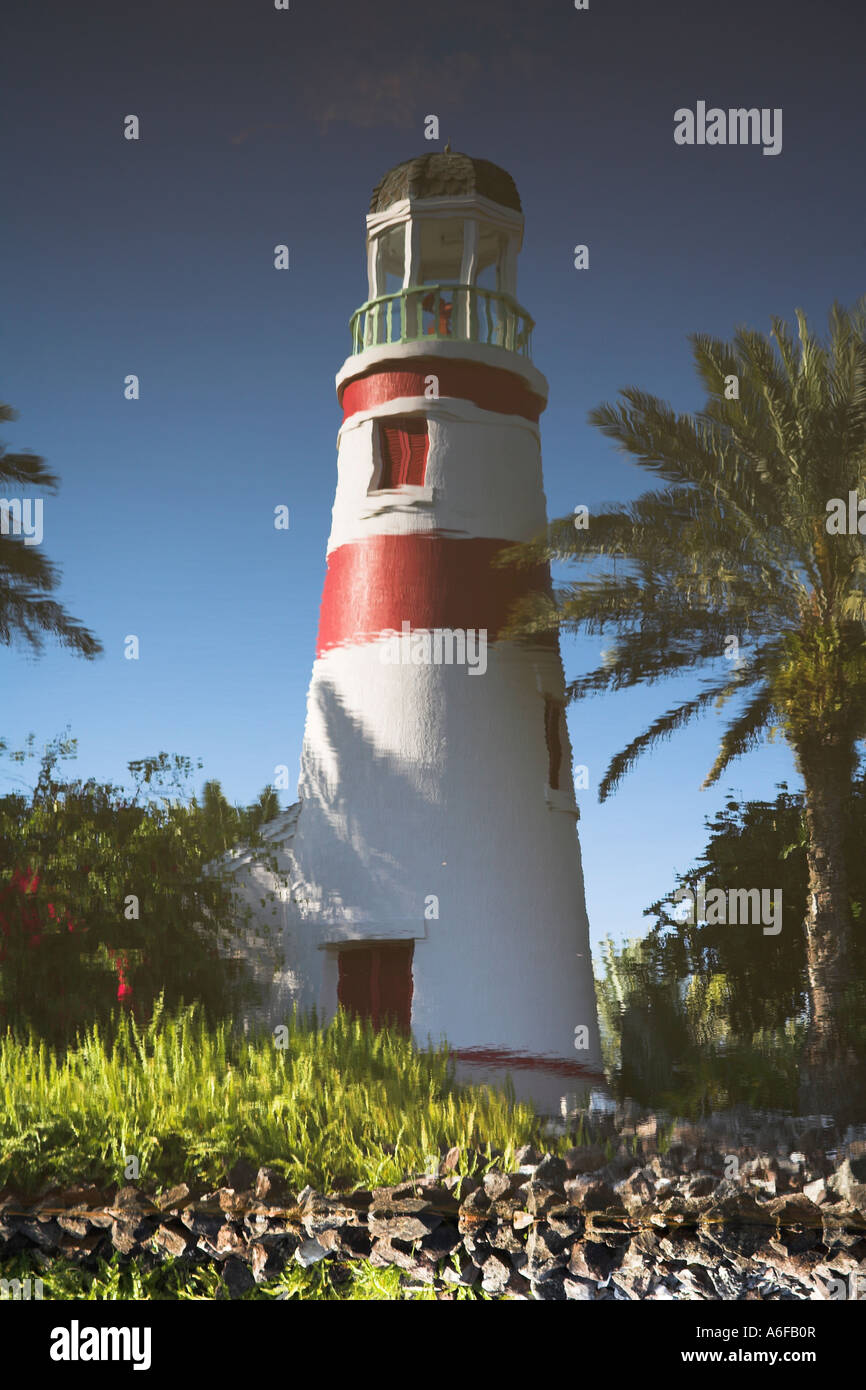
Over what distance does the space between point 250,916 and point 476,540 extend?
19.1 feet

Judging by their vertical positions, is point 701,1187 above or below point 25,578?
below

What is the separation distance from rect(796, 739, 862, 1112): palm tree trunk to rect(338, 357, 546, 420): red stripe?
6323 mm

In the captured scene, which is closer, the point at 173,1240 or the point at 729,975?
the point at 173,1240

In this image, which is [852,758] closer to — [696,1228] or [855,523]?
[855,523]

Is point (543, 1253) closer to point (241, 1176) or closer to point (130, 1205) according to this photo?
point (241, 1176)

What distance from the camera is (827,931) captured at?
51.1ft

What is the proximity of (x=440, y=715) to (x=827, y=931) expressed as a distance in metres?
5.83

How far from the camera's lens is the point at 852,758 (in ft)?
52.5

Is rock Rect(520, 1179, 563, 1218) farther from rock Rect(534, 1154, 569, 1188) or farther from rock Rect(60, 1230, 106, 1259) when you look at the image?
rock Rect(60, 1230, 106, 1259)

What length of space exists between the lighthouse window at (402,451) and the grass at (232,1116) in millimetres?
8132

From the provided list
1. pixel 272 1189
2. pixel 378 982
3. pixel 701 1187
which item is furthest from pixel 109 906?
pixel 701 1187

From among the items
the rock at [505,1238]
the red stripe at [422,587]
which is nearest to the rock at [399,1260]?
the rock at [505,1238]

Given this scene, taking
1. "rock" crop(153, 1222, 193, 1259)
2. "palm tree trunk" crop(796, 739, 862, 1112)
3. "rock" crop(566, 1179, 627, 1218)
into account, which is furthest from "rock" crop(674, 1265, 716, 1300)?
"palm tree trunk" crop(796, 739, 862, 1112)
